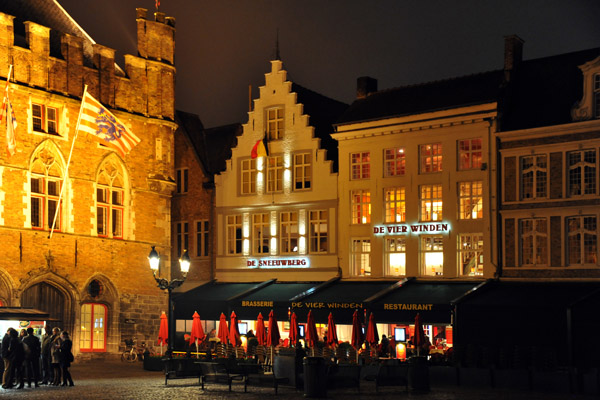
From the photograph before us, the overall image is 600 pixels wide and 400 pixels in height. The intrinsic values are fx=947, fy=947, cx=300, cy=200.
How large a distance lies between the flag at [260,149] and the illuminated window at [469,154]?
25.4ft

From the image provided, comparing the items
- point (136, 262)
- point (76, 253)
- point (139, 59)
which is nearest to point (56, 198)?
point (76, 253)

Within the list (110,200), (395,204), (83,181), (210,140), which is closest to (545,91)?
(395,204)

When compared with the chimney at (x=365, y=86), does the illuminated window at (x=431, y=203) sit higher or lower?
lower

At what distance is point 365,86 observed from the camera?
35344mm

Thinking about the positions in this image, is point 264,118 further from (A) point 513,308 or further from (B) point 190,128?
(A) point 513,308

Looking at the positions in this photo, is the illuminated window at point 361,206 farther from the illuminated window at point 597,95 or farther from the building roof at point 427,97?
the illuminated window at point 597,95

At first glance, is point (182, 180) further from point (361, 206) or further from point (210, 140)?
point (361, 206)

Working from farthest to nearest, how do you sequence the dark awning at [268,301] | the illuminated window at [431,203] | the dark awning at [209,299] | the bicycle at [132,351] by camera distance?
1. the dark awning at [209,299]
2. the bicycle at [132,351]
3. the dark awning at [268,301]
4. the illuminated window at [431,203]

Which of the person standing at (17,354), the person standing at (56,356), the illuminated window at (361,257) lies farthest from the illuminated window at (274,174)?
the person standing at (17,354)

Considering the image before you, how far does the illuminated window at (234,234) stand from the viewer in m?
35.8

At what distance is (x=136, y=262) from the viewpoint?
1355 inches

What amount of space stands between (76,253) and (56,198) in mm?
1991

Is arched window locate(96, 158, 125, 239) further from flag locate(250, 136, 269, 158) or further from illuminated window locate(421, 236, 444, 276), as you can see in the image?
illuminated window locate(421, 236, 444, 276)

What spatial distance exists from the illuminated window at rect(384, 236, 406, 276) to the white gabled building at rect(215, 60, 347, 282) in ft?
6.84
